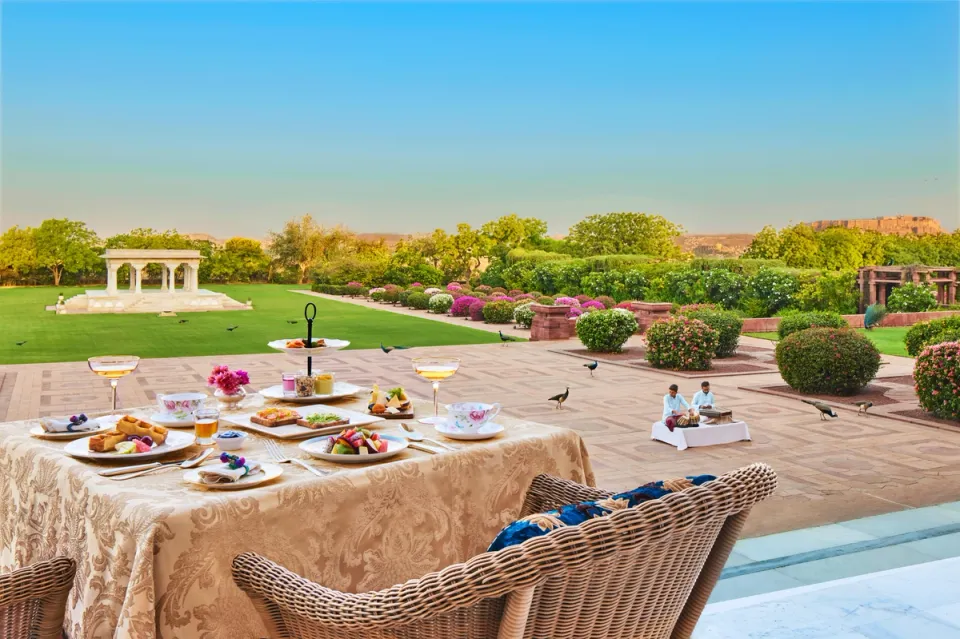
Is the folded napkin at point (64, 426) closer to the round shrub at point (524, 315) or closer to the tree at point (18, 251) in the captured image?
the round shrub at point (524, 315)

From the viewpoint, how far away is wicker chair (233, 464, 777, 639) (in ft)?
5.97

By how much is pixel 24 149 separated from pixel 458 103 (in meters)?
27.5

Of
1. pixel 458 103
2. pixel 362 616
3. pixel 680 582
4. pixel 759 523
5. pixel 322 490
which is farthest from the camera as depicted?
pixel 458 103

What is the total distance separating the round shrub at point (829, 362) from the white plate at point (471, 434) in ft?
29.4

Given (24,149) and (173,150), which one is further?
(173,150)

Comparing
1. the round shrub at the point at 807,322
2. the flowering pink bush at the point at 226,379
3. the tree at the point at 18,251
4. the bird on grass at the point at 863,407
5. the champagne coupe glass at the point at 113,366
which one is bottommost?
the bird on grass at the point at 863,407

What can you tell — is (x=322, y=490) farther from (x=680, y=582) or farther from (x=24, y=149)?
(x=24, y=149)

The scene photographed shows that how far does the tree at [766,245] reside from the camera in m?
60.9

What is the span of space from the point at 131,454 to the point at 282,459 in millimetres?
545

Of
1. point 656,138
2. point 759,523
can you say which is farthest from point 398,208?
point 759,523

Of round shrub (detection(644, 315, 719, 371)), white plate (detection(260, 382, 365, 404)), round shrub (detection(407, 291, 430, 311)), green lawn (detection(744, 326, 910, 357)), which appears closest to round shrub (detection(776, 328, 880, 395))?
round shrub (detection(644, 315, 719, 371))

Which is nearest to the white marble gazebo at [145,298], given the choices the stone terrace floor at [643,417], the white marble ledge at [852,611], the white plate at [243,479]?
the stone terrace floor at [643,417]

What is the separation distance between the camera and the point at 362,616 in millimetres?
2012

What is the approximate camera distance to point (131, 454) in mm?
3012
